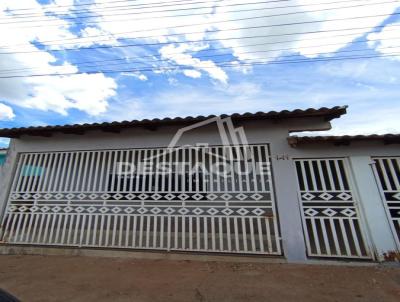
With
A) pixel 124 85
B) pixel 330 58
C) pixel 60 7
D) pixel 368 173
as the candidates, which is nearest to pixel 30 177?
pixel 124 85

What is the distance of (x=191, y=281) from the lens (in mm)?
3324

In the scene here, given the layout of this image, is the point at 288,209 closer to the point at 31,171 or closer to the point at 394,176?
the point at 394,176

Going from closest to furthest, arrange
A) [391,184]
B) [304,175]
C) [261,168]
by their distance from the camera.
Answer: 1. [391,184]
2. [304,175]
3. [261,168]

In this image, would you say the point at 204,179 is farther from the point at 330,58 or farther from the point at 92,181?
the point at 330,58

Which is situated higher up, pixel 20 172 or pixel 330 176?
pixel 20 172

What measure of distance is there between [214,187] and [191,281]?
2200 millimetres

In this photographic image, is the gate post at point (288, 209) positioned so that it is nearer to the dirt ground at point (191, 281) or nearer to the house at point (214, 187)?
the house at point (214, 187)

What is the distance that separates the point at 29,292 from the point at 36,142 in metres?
4.00

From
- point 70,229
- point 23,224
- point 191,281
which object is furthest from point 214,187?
point 23,224

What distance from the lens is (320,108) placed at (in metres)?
4.39

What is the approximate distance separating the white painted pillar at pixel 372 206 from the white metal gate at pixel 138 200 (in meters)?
1.59

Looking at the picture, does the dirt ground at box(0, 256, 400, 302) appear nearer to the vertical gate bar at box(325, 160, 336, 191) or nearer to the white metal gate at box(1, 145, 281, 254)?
the white metal gate at box(1, 145, 281, 254)

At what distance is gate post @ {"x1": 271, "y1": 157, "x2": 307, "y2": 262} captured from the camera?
4.11 metres

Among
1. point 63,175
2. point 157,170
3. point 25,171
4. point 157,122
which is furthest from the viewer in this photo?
point 25,171
